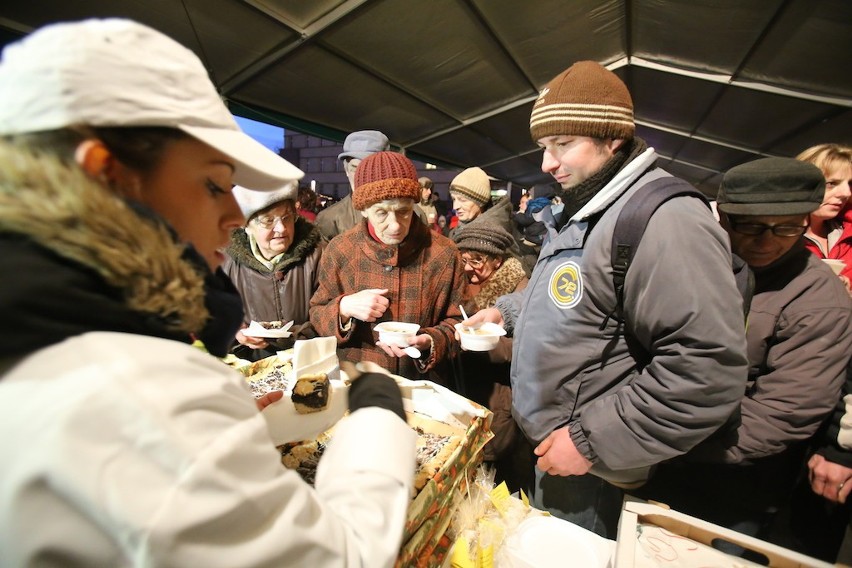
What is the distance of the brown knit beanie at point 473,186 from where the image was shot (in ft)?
12.3

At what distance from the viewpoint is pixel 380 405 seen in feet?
2.89

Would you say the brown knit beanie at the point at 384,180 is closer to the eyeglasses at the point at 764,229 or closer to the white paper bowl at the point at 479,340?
the white paper bowl at the point at 479,340

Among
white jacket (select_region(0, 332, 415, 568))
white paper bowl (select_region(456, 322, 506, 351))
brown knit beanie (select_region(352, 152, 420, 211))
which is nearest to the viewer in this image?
white jacket (select_region(0, 332, 415, 568))

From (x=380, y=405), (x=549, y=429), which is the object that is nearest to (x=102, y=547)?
(x=380, y=405)

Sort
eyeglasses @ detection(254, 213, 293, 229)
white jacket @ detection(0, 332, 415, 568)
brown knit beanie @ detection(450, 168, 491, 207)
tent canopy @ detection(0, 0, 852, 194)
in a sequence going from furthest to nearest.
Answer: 1. brown knit beanie @ detection(450, 168, 491, 207)
2. tent canopy @ detection(0, 0, 852, 194)
3. eyeglasses @ detection(254, 213, 293, 229)
4. white jacket @ detection(0, 332, 415, 568)

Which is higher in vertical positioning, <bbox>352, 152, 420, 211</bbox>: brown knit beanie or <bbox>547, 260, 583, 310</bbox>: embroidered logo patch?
<bbox>352, 152, 420, 211</bbox>: brown knit beanie

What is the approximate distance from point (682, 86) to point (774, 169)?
5.72 metres

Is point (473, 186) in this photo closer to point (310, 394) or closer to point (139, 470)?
point (310, 394)

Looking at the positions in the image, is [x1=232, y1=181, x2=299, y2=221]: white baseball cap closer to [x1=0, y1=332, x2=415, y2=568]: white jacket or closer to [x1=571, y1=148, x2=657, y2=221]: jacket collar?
[x1=571, y1=148, x2=657, y2=221]: jacket collar

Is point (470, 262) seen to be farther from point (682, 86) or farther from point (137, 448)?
point (682, 86)

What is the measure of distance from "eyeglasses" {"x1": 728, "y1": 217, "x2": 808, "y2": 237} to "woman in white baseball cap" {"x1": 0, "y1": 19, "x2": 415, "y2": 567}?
182cm

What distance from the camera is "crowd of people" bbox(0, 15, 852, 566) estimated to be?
483 millimetres

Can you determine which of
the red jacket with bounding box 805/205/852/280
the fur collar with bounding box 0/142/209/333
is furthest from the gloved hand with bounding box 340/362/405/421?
the red jacket with bounding box 805/205/852/280

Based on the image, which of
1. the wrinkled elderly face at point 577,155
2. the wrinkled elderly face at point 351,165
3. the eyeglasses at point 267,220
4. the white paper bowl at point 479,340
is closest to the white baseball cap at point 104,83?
the wrinkled elderly face at point 577,155
